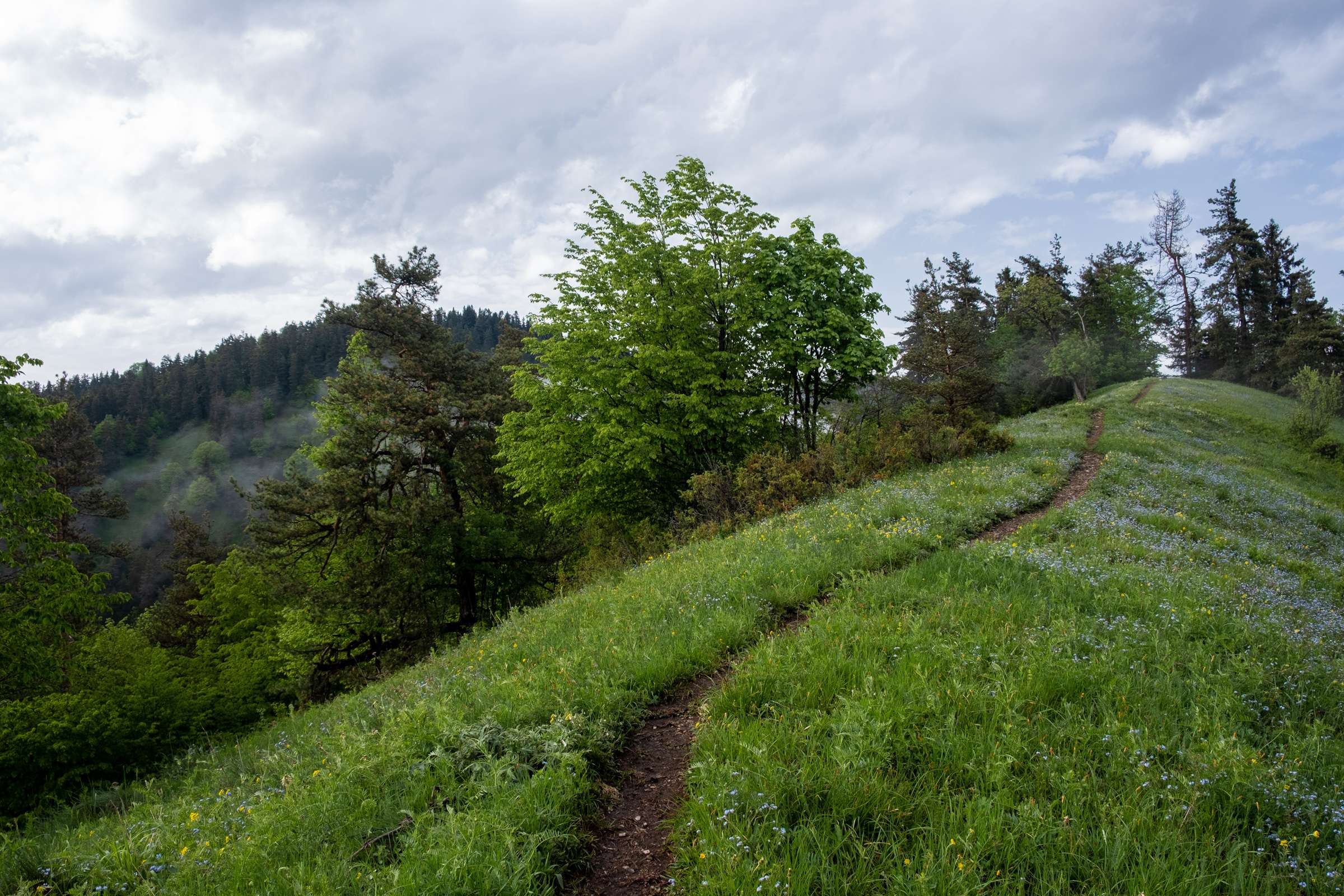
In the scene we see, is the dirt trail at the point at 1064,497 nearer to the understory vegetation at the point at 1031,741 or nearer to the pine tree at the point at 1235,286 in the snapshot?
the understory vegetation at the point at 1031,741

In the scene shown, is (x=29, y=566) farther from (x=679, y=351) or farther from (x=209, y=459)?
(x=209, y=459)

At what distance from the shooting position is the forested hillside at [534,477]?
38.9 ft

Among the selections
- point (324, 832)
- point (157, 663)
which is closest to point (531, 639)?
point (324, 832)

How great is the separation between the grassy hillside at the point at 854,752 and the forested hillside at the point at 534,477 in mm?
274

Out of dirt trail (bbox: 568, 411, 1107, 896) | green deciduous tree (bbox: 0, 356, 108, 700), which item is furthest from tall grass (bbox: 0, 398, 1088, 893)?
green deciduous tree (bbox: 0, 356, 108, 700)

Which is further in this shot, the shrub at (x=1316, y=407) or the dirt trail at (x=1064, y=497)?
the shrub at (x=1316, y=407)

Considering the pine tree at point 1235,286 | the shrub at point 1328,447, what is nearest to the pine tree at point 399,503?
the shrub at point 1328,447

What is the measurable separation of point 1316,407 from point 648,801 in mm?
41503

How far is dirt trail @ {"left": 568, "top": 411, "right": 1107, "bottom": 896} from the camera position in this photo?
3.76 meters

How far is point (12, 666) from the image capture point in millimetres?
15062

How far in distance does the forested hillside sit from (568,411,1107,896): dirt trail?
0.76 feet

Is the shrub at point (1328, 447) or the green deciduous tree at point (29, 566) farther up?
the green deciduous tree at point (29, 566)

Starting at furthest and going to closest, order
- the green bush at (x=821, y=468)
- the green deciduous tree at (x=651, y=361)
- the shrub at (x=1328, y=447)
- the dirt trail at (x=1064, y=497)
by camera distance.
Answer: the shrub at (x=1328, y=447)
the green deciduous tree at (x=651, y=361)
the green bush at (x=821, y=468)
the dirt trail at (x=1064, y=497)

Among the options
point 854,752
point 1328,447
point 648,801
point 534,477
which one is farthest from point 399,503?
point 1328,447
